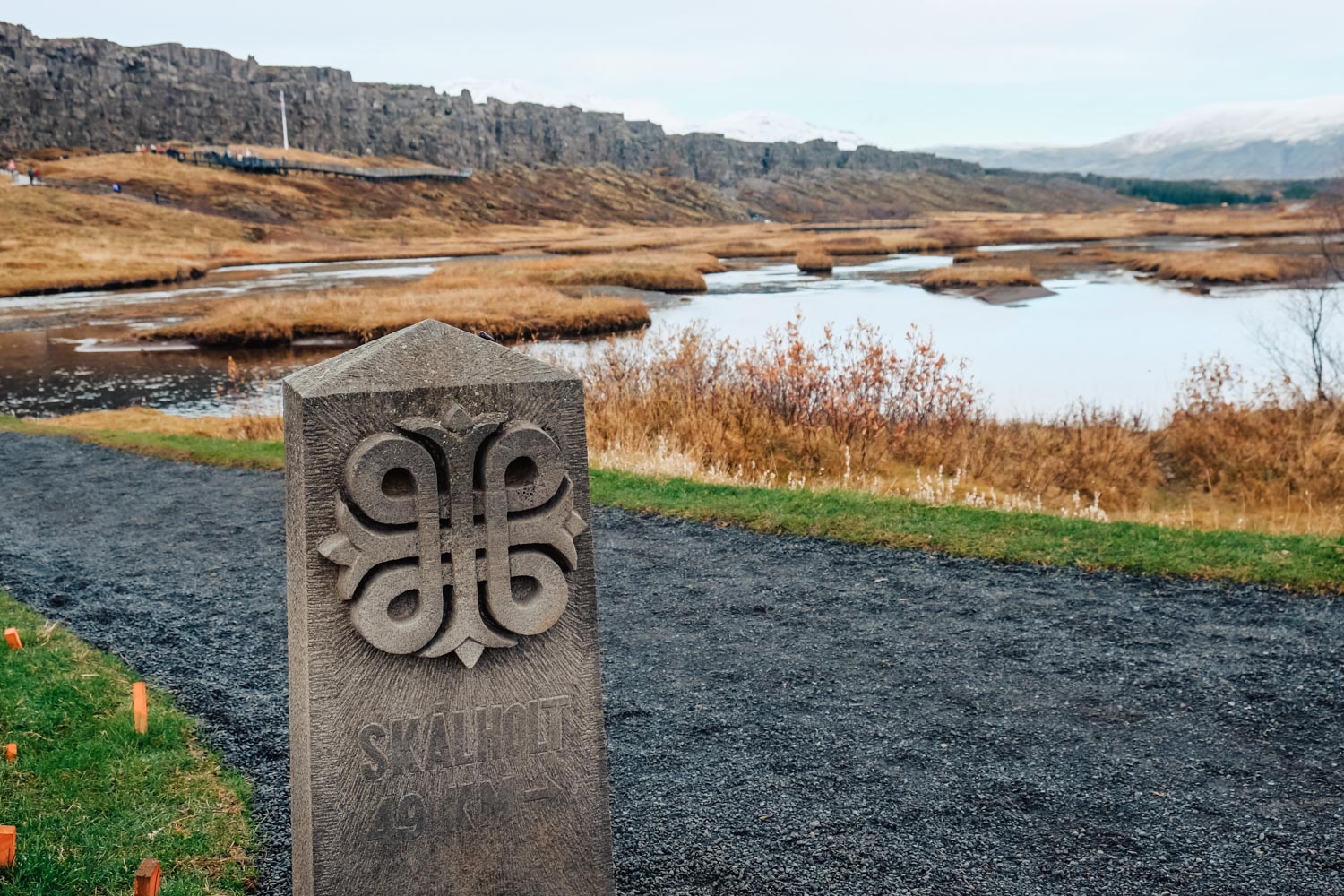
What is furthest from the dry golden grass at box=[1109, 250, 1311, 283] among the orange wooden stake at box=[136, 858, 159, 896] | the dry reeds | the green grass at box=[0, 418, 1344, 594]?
the orange wooden stake at box=[136, 858, 159, 896]

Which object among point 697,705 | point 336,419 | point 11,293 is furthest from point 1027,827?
point 11,293

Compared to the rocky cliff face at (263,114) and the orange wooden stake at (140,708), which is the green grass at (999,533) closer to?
the orange wooden stake at (140,708)

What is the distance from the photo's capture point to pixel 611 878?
3.61m

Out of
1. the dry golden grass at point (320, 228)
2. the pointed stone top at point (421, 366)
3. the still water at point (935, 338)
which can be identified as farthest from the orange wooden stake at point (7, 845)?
the dry golden grass at point (320, 228)

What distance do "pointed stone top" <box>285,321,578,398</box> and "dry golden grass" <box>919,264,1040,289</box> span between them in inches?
1530

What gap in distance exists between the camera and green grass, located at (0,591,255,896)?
4.14 metres

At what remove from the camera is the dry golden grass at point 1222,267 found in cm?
3959

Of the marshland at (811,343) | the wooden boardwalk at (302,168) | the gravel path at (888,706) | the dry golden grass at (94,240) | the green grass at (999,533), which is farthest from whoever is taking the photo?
the wooden boardwalk at (302,168)

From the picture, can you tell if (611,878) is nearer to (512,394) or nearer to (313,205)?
(512,394)

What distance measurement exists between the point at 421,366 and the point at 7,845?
2533 mm

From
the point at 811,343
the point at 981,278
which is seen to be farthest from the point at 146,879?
the point at 981,278

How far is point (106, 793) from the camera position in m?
4.76

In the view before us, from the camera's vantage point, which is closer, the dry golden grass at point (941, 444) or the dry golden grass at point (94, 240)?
the dry golden grass at point (941, 444)

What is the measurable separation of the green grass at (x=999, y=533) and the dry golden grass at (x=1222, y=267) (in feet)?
105
